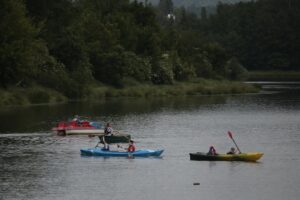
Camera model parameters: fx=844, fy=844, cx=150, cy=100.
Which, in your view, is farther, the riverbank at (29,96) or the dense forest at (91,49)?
the dense forest at (91,49)

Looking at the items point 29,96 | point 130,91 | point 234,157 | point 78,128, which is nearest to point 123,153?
point 234,157

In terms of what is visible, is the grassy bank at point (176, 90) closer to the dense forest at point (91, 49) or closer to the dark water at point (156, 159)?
the dense forest at point (91, 49)

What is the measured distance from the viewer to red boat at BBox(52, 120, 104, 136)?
8396cm

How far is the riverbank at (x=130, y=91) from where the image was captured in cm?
11594

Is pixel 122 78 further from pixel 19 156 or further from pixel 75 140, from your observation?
pixel 19 156

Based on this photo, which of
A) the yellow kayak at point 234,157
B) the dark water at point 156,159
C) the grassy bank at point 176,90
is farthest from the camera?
the grassy bank at point 176,90

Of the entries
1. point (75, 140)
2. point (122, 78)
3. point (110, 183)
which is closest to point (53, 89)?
point (122, 78)

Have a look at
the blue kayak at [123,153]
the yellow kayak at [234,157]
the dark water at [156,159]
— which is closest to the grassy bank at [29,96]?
the dark water at [156,159]

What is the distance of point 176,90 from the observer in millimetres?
146125

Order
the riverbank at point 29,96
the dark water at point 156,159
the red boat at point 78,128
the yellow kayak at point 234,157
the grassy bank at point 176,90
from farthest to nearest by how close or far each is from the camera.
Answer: the grassy bank at point 176,90 → the riverbank at point 29,96 → the red boat at point 78,128 → the yellow kayak at point 234,157 → the dark water at point 156,159

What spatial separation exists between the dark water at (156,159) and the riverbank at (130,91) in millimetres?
4193

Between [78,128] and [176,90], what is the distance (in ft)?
205

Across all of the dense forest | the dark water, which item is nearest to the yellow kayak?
the dark water

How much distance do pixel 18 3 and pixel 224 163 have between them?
61.0 metres
